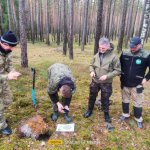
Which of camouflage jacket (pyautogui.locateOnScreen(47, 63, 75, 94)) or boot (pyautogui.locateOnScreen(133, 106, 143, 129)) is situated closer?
camouflage jacket (pyautogui.locateOnScreen(47, 63, 75, 94))

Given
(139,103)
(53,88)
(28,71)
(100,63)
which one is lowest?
Result: (28,71)

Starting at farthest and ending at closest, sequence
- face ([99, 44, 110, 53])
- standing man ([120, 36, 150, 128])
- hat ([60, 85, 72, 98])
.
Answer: standing man ([120, 36, 150, 128])
face ([99, 44, 110, 53])
hat ([60, 85, 72, 98])

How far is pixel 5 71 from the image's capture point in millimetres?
4613

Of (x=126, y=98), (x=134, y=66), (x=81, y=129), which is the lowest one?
(x=81, y=129)

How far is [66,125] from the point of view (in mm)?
5090

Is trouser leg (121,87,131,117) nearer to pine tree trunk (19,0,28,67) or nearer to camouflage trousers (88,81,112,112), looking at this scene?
camouflage trousers (88,81,112,112)

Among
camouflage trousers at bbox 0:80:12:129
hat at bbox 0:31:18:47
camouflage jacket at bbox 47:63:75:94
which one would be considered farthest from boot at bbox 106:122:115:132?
hat at bbox 0:31:18:47

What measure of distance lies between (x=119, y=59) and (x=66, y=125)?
6.84 ft

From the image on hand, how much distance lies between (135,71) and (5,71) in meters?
3.02

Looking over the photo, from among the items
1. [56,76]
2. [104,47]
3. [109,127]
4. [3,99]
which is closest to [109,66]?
[104,47]

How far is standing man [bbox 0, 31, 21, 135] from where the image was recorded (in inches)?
164

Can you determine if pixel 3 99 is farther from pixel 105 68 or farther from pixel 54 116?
pixel 105 68

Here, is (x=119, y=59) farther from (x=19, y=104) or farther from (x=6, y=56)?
(x=19, y=104)

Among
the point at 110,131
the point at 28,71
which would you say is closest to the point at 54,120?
the point at 110,131
